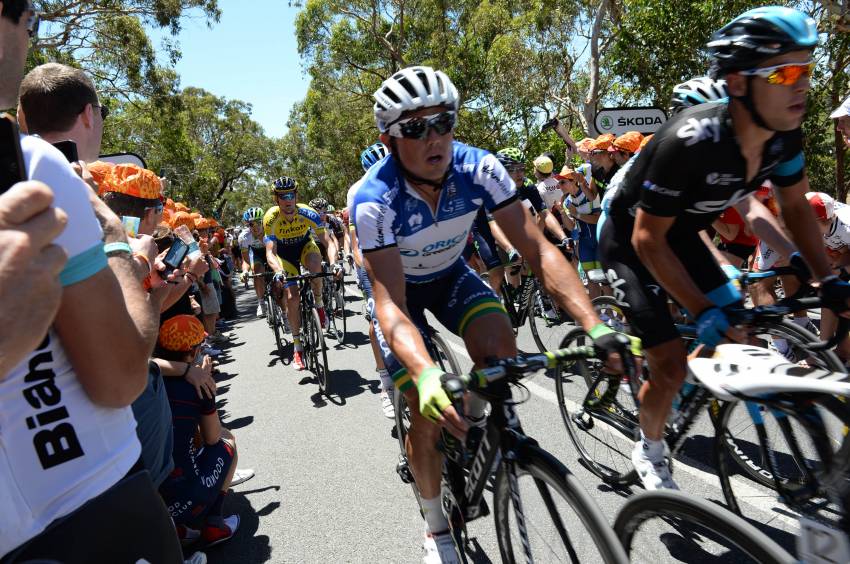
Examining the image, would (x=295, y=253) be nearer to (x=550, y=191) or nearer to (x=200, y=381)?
(x=550, y=191)

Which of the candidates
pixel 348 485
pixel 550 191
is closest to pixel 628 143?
pixel 550 191

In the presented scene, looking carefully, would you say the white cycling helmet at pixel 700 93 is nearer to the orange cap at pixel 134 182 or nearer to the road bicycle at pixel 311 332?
the orange cap at pixel 134 182

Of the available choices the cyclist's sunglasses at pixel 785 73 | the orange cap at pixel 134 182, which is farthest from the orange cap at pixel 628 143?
the orange cap at pixel 134 182

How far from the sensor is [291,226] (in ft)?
25.6

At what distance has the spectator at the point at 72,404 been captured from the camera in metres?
1.14

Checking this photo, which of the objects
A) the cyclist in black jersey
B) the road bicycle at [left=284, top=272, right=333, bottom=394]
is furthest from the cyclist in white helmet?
the road bicycle at [left=284, top=272, right=333, bottom=394]

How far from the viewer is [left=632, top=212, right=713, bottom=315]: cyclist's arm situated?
8.07ft

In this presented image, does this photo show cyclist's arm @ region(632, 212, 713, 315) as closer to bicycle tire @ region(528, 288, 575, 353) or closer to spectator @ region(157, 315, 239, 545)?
spectator @ region(157, 315, 239, 545)

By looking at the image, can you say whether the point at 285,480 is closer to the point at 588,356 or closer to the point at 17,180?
the point at 588,356

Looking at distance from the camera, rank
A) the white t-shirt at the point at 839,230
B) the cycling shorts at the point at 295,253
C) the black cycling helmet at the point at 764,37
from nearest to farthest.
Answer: the black cycling helmet at the point at 764,37 → the white t-shirt at the point at 839,230 → the cycling shorts at the point at 295,253

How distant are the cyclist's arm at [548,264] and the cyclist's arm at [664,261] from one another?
0.38m

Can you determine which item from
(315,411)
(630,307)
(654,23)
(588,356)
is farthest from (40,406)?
(654,23)

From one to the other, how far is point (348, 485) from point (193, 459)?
1155 mm

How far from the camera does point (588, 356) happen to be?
194 centimetres
